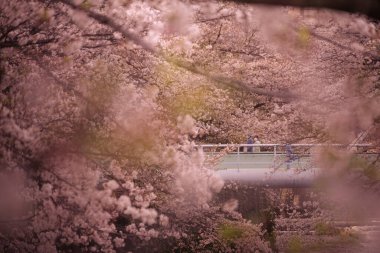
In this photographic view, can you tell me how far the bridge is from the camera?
400 inches

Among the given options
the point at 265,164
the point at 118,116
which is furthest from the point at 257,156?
the point at 118,116

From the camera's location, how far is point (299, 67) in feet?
37.1

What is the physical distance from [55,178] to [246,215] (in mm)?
9399

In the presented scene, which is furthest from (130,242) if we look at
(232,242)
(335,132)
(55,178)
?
(55,178)

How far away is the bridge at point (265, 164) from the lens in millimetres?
10164

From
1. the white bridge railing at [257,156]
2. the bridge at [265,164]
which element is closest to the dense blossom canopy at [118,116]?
the bridge at [265,164]

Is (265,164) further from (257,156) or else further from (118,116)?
(118,116)

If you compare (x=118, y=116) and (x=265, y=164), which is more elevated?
(x=118, y=116)

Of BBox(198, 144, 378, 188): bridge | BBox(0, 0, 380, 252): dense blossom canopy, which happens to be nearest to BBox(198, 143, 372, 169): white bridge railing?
BBox(198, 144, 378, 188): bridge

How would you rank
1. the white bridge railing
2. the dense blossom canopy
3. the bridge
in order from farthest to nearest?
1. the white bridge railing
2. the bridge
3. the dense blossom canopy

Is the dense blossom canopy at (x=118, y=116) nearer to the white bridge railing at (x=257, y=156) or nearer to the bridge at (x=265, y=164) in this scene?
the bridge at (x=265, y=164)

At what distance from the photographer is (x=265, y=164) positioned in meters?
13.5

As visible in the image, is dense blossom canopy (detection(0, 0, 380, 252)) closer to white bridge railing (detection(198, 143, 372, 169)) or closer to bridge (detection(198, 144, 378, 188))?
bridge (detection(198, 144, 378, 188))

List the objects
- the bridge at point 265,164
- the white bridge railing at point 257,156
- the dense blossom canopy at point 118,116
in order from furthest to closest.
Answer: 1. the white bridge railing at point 257,156
2. the bridge at point 265,164
3. the dense blossom canopy at point 118,116
